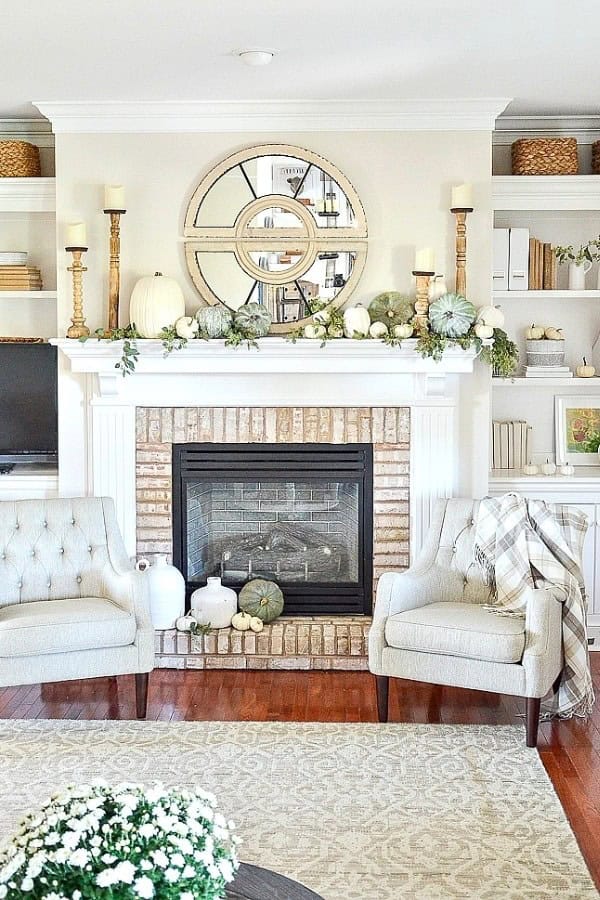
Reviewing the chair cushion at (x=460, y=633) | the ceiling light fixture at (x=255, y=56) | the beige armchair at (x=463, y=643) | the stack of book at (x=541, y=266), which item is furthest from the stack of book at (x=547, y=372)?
the ceiling light fixture at (x=255, y=56)

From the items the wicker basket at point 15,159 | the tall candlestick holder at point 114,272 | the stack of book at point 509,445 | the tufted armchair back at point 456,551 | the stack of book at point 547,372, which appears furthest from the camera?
the stack of book at point 509,445

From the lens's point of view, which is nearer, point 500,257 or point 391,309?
point 391,309

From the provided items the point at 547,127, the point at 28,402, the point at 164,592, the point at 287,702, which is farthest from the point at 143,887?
the point at 547,127

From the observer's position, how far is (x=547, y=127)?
534 cm

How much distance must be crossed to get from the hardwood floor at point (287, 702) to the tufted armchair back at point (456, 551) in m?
0.44

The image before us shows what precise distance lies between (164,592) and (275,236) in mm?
1693

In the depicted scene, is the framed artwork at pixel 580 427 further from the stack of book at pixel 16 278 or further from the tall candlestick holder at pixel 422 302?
Result: the stack of book at pixel 16 278

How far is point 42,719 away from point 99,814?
2399 millimetres

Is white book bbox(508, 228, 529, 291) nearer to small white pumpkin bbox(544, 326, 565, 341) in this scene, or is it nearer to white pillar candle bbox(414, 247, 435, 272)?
small white pumpkin bbox(544, 326, 565, 341)

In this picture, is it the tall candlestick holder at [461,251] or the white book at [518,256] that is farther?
the white book at [518,256]

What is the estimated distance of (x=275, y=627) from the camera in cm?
495

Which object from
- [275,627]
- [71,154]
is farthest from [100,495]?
[71,154]

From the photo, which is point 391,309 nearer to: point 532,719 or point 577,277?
point 577,277

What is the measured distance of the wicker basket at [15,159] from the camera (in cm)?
512
